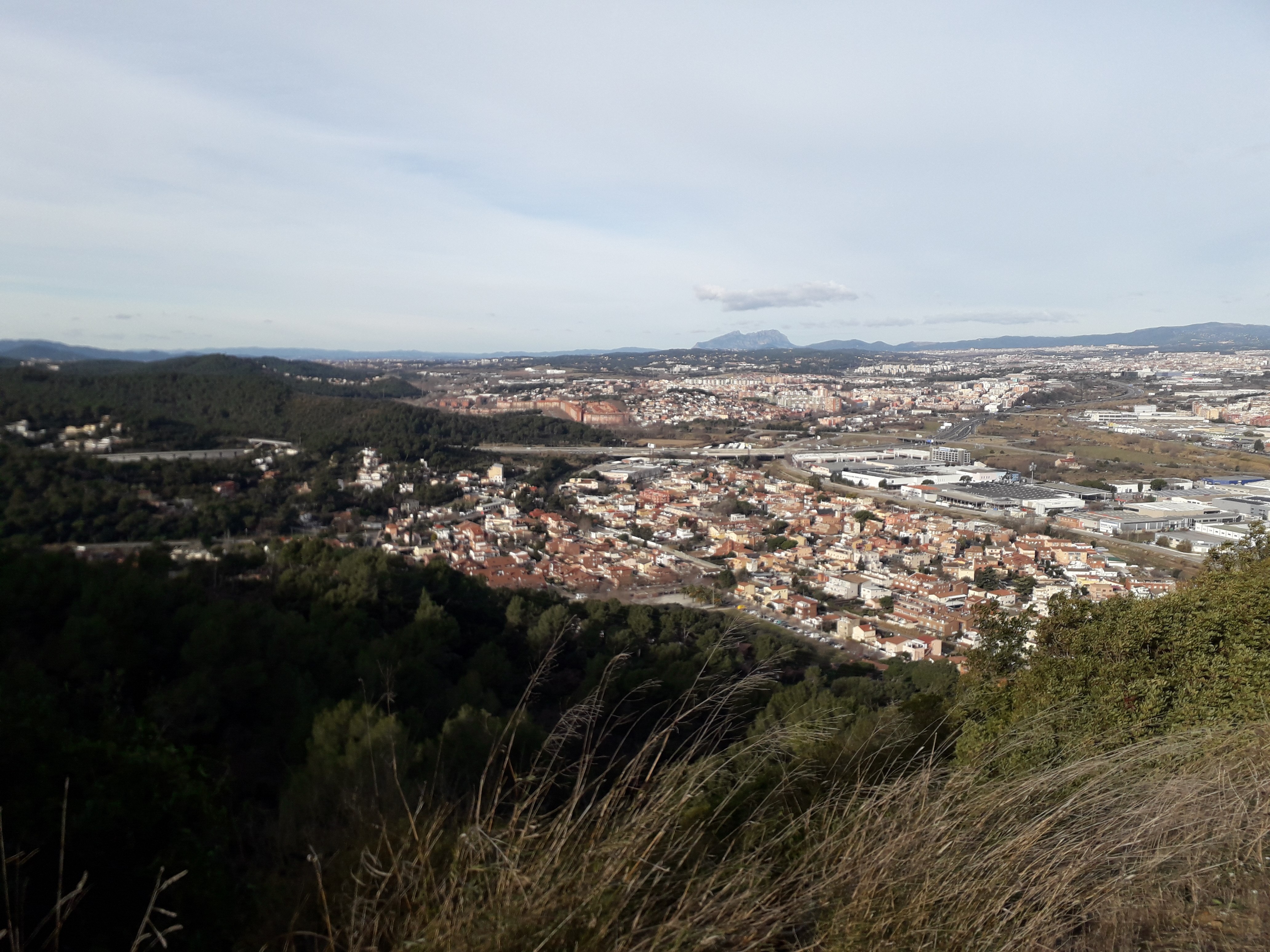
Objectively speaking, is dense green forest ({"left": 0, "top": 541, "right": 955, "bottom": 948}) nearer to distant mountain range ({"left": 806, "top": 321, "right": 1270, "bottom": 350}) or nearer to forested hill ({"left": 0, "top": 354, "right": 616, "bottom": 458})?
forested hill ({"left": 0, "top": 354, "right": 616, "bottom": 458})

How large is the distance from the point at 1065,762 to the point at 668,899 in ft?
3.98

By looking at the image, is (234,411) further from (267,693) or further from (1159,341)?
(1159,341)

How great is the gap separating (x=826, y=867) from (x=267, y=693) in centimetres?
481

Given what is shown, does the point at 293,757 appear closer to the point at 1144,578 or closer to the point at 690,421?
the point at 1144,578

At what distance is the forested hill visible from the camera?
18.1 meters

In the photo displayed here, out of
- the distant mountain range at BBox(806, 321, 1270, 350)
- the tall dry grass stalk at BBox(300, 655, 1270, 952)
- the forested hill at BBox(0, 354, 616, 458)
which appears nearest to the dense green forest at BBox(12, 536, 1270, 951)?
the tall dry grass stalk at BBox(300, 655, 1270, 952)

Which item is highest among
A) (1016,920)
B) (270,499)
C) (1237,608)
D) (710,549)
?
(1016,920)

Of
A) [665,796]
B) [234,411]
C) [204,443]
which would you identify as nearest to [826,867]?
[665,796]

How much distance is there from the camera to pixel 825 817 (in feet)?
4.71

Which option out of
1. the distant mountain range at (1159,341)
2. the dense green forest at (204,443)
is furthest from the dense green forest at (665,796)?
the distant mountain range at (1159,341)

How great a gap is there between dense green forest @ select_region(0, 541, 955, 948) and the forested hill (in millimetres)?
12503

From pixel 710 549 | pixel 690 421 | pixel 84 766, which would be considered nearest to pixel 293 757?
pixel 84 766

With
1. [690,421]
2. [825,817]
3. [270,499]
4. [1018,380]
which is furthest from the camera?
[1018,380]

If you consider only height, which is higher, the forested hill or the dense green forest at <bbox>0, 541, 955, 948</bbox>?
the forested hill
